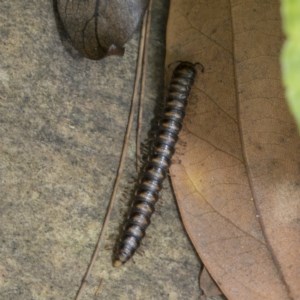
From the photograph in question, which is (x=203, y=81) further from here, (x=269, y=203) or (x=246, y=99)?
(x=269, y=203)

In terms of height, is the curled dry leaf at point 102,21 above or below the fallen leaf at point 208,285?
above

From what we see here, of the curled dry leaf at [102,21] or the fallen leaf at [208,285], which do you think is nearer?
the curled dry leaf at [102,21]

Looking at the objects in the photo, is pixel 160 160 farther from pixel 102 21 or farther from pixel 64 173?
pixel 102 21

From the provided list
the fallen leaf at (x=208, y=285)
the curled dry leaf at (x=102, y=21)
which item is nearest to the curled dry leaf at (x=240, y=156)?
the fallen leaf at (x=208, y=285)

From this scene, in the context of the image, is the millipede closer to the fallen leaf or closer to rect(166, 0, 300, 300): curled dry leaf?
rect(166, 0, 300, 300): curled dry leaf

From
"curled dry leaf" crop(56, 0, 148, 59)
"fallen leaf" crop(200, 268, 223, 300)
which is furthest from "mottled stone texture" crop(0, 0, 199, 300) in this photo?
"curled dry leaf" crop(56, 0, 148, 59)

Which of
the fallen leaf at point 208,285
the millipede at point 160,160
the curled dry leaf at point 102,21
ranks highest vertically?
the curled dry leaf at point 102,21

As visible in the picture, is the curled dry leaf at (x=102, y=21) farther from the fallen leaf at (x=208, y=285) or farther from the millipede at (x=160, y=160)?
the fallen leaf at (x=208, y=285)

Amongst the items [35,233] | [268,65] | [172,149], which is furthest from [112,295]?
[268,65]
